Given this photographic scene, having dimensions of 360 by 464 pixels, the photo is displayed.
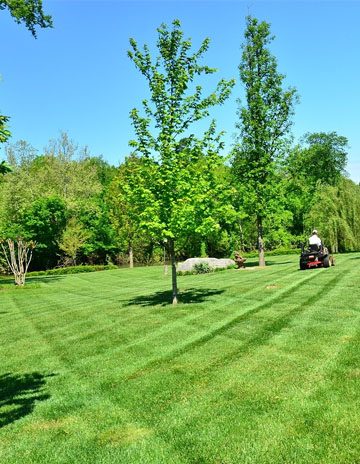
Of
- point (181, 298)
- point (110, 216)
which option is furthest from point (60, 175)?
point (181, 298)

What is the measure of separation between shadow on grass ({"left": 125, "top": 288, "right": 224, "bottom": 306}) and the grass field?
7.31 feet

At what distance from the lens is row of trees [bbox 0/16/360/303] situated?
1159cm

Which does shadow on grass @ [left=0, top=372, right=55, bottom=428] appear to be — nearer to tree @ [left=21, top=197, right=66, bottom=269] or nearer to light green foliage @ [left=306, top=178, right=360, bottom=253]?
light green foliage @ [left=306, top=178, right=360, bottom=253]

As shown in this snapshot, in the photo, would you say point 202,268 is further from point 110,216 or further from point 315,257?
point 110,216

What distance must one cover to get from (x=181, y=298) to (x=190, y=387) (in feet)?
26.8

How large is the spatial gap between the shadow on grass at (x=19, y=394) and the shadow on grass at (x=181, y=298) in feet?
21.5

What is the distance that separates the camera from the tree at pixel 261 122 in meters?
25.6

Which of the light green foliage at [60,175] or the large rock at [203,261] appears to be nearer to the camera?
the large rock at [203,261]

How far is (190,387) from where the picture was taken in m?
5.47

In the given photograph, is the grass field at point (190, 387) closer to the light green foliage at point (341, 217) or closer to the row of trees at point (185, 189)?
the row of trees at point (185, 189)

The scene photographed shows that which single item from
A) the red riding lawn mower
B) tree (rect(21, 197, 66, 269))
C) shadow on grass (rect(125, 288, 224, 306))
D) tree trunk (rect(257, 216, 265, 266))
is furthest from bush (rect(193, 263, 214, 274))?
tree (rect(21, 197, 66, 269))

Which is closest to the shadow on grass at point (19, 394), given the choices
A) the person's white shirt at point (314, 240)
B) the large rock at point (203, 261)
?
the person's white shirt at point (314, 240)

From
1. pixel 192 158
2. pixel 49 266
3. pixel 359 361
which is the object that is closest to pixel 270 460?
pixel 359 361

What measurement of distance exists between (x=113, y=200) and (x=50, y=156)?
1255 cm
